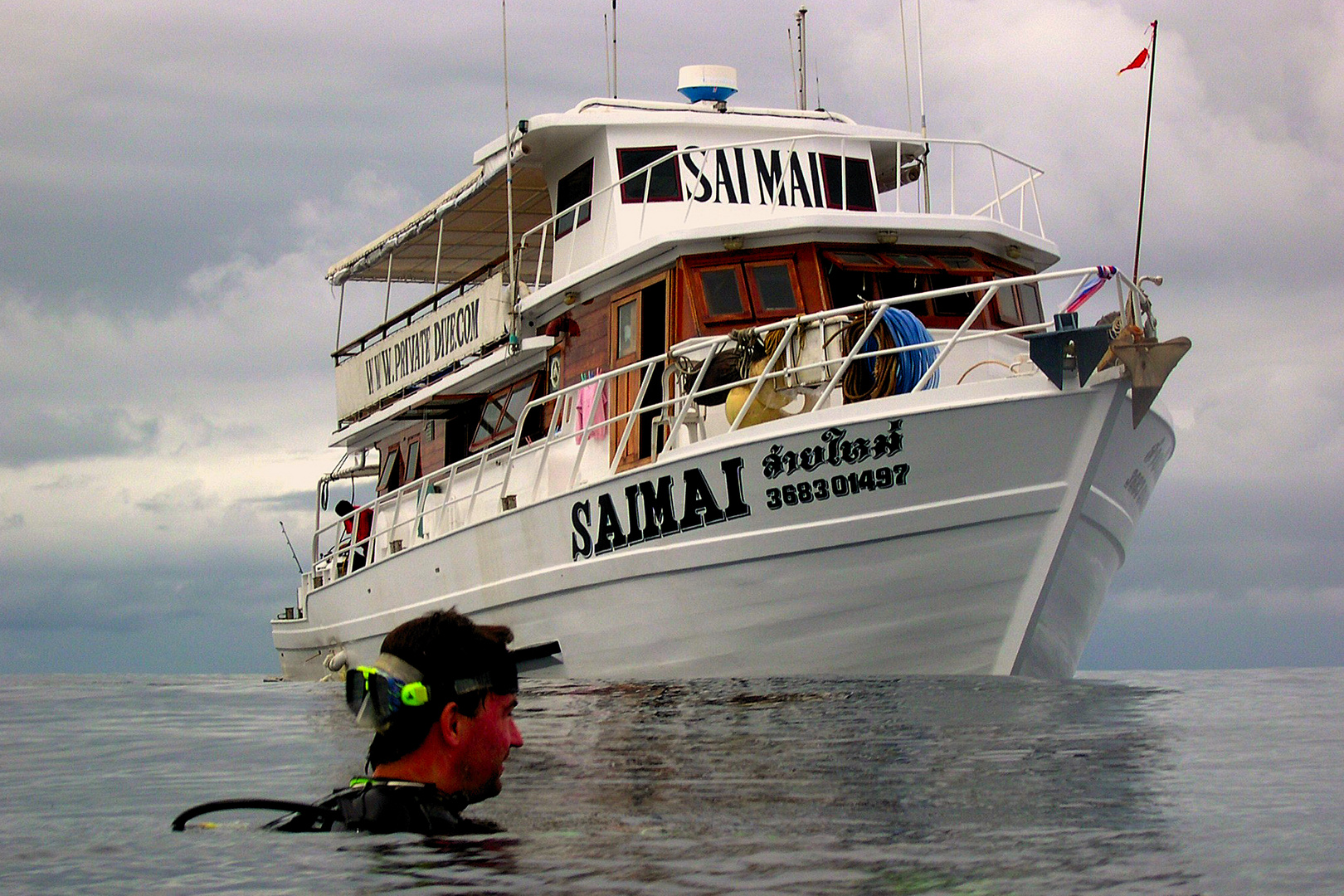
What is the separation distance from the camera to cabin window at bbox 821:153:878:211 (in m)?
16.8

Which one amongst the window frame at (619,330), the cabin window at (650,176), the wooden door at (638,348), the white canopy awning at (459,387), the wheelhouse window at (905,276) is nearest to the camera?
the wheelhouse window at (905,276)

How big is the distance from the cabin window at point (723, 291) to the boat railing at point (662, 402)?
0.67 m

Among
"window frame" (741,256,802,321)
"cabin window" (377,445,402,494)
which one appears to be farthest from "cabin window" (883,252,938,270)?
"cabin window" (377,445,402,494)

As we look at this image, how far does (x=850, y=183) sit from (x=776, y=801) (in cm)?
1240

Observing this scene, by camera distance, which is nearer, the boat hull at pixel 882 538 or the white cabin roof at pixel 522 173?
the boat hull at pixel 882 538

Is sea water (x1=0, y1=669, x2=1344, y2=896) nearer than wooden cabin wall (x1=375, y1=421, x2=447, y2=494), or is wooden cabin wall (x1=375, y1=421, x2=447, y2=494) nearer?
sea water (x1=0, y1=669, x2=1344, y2=896)

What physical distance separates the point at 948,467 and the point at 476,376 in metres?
8.67

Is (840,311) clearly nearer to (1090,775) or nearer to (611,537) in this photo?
(611,537)

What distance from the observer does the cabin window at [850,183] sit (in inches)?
661

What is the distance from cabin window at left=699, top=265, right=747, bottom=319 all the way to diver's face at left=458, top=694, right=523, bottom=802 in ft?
30.6

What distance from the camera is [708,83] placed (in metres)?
17.8

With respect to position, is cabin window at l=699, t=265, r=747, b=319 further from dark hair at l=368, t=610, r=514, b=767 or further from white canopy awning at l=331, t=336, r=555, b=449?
dark hair at l=368, t=610, r=514, b=767

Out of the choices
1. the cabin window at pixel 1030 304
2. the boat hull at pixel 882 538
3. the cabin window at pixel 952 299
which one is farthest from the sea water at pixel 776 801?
the cabin window at pixel 1030 304

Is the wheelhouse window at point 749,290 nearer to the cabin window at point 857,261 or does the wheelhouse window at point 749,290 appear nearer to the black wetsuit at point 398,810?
the cabin window at point 857,261
